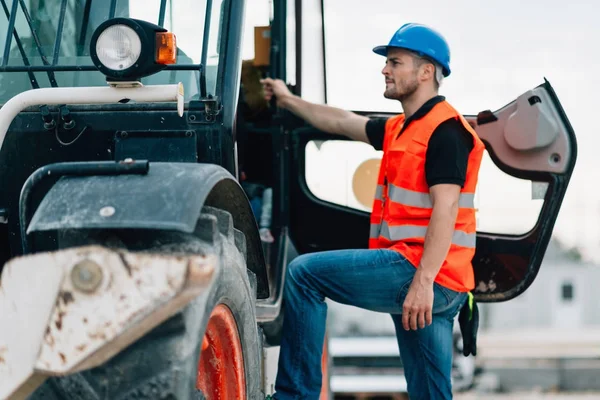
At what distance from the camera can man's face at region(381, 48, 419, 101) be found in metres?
4.11

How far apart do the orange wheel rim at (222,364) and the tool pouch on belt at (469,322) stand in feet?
5.00

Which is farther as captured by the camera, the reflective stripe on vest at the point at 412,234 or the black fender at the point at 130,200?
the reflective stripe on vest at the point at 412,234

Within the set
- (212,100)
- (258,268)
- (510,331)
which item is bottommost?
(510,331)

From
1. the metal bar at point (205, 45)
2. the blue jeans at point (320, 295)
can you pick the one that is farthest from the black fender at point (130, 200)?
the blue jeans at point (320, 295)

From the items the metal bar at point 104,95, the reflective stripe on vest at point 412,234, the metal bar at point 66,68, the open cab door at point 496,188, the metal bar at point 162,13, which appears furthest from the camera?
the open cab door at point 496,188

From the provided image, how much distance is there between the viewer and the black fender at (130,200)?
229cm

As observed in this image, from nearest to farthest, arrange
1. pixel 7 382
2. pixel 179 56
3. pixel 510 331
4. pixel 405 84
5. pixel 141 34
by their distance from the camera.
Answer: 1. pixel 7 382
2. pixel 141 34
3. pixel 179 56
4. pixel 405 84
5. pixel 510 331

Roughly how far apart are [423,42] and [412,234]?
793mm

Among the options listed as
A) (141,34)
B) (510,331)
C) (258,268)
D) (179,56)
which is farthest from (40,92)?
(510,331)

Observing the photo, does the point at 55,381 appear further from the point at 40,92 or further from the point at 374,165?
the point at 374,165

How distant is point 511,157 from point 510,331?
126ft

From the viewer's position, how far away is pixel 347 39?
476 cm

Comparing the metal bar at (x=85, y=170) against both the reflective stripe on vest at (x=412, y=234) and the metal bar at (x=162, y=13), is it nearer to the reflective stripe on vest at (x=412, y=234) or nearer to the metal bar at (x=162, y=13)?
the metal bar at (x=162, y=13)

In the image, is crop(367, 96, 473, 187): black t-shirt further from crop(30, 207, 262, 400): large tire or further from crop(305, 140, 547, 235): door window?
crop(30, 207, 262, 400): large tire
